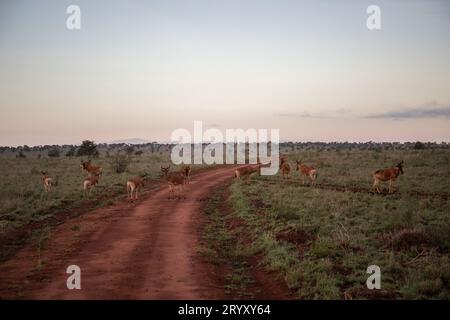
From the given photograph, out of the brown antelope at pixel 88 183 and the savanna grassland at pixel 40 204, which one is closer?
the savanna grassland at pixel 40 204

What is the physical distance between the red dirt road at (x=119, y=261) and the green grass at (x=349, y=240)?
2178 mm

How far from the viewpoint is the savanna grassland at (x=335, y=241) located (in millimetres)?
9281

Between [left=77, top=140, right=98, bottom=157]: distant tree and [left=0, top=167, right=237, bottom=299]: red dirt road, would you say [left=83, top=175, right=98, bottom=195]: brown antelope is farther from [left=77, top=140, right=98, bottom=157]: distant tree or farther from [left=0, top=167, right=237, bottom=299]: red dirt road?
[left=77, top=140, right=98, bottom=157]: distant tree

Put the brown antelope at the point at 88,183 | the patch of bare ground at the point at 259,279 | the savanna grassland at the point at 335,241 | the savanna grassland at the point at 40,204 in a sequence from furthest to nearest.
Answer: the brown antelope at the point at 88,183, the savanna grassland at the point at 40,204, the savanna grassland at the point at 335,241, the patch of bare ground at the point at 259,279

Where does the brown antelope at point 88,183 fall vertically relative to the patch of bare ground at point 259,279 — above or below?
above

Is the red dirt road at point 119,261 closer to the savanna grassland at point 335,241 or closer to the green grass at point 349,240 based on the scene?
the savanna grassland at point 335,241

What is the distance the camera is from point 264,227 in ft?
48.9

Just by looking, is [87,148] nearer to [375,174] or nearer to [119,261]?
[375,174]

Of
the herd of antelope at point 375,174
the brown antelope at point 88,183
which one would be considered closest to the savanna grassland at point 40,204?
the brown antelope at point 88,183

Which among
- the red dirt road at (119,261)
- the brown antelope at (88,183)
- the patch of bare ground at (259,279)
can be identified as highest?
the brown antelope at (88,183)

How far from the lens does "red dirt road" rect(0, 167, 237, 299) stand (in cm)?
882

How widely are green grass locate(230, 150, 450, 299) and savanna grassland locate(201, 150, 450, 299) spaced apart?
2 cm

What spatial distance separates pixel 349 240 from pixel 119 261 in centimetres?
670

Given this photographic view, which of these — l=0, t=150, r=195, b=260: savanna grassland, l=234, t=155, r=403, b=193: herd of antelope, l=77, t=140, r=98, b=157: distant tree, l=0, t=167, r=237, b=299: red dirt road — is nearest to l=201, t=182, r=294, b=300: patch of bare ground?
l=0, t=167, r=237, b=299: red dirt road
